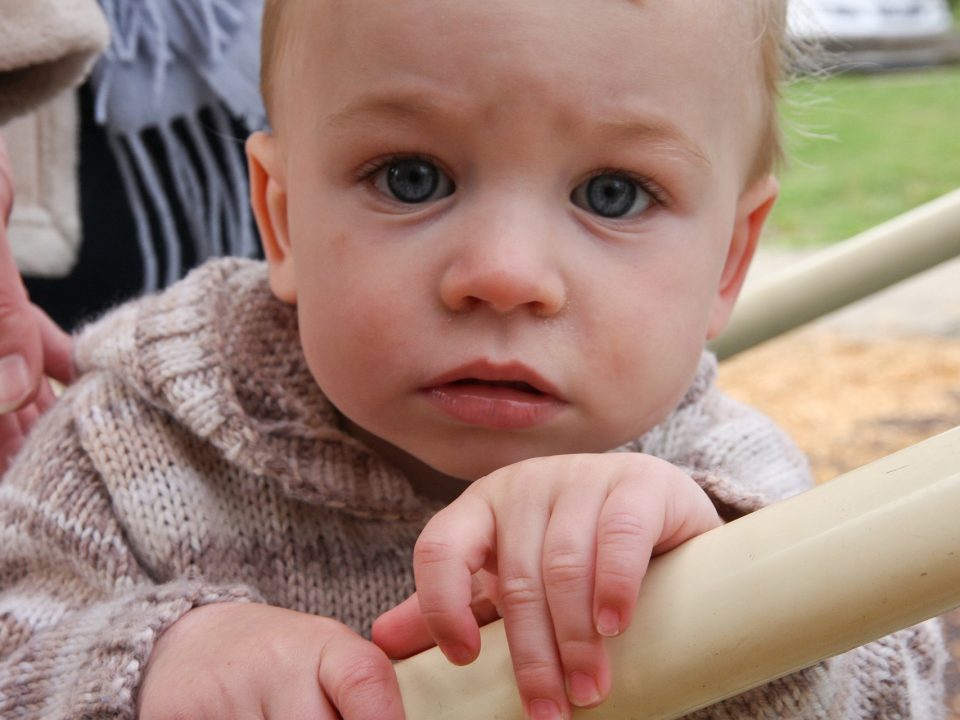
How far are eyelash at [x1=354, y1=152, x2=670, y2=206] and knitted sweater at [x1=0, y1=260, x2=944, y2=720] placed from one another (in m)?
0.16

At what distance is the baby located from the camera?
0.52m

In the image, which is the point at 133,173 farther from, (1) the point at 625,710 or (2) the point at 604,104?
(1) the point at 625,710

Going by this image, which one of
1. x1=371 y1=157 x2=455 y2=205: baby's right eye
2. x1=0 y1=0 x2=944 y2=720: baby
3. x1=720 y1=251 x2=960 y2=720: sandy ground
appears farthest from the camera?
x1=720 y1=251 x2=960 y2=720: sandy ground

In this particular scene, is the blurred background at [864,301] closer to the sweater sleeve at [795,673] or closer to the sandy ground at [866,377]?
the sandy ground at [866,377]

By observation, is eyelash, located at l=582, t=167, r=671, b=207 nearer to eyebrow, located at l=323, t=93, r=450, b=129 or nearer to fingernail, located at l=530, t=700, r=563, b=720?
eyebrow, located at l=323, t=93, r=450, b=129

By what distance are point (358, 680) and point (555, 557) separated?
12cm

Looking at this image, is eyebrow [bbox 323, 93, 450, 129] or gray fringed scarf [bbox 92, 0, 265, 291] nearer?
eyebrow [bbox 323, 93, 450, 129]

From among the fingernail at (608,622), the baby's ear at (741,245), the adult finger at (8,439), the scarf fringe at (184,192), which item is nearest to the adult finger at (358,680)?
the fingernail at (608,622)

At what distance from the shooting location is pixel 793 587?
0.43 meters

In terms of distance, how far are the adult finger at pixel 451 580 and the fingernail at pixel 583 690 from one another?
0.04 metres

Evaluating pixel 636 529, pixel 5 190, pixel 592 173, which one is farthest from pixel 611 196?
pixel 5 190

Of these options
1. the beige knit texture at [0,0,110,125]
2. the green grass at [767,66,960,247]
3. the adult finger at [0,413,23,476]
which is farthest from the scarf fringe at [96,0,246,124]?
the green grass at [767,66,960,247]

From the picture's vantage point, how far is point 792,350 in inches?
99.3

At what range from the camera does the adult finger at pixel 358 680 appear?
511 mm
